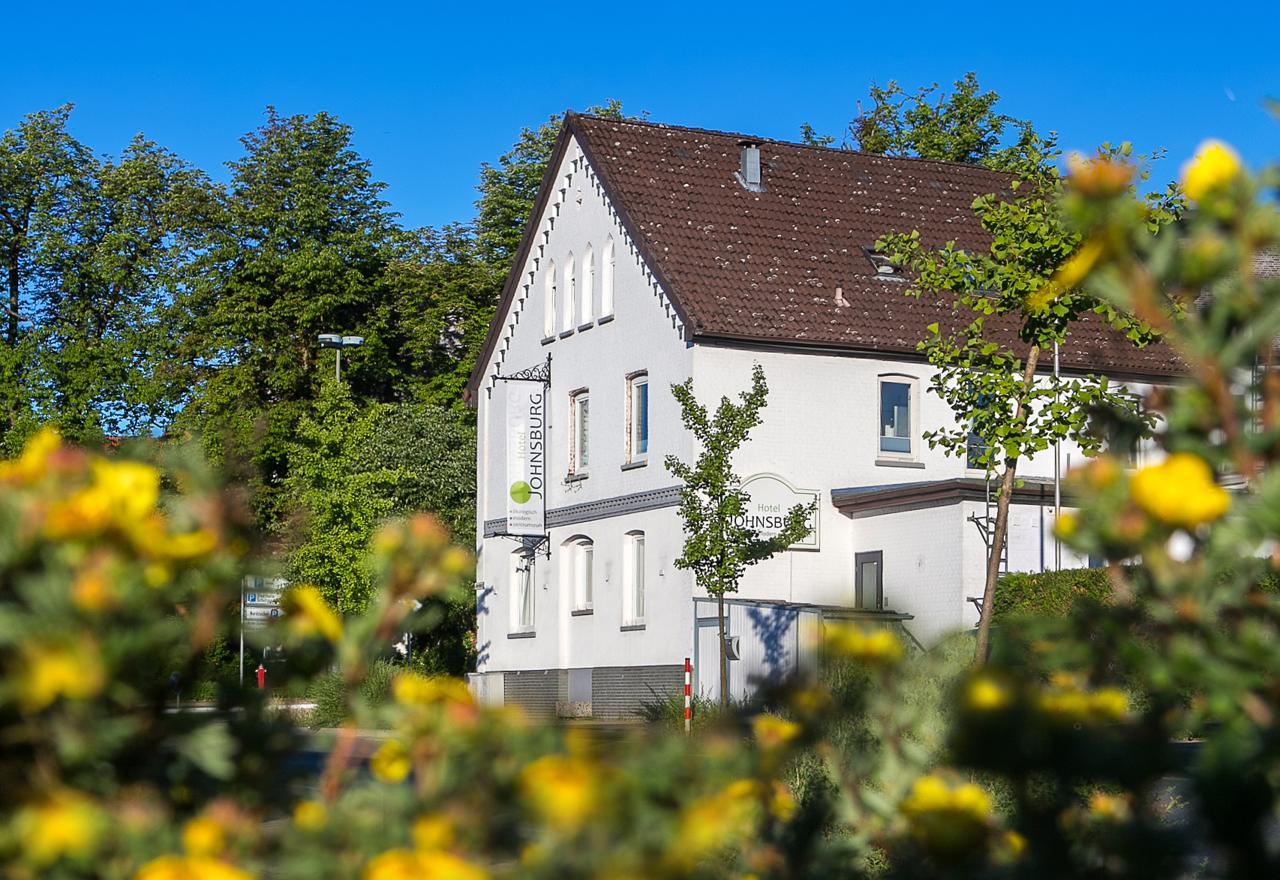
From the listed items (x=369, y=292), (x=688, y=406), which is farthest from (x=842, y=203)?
(x=369, y=292)

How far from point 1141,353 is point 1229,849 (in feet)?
119

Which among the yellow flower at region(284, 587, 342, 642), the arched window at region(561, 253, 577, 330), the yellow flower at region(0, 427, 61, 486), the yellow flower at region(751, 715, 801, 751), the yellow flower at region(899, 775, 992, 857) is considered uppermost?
the arched window at region(561, 253, 577, 330)

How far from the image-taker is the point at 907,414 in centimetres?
3553

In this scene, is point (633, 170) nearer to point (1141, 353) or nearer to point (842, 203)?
point (842, 203)

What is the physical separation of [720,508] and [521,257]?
1347 cm

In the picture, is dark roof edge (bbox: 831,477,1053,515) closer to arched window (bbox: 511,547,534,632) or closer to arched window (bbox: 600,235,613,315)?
arched window (bbox: 600,235,613,315)

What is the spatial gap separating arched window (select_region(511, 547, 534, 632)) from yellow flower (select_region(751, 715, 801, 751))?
120 ft

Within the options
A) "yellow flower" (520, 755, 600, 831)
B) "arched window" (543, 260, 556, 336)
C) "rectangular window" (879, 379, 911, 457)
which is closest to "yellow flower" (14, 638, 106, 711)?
"yellow flower" (520, 755, 600, 831)

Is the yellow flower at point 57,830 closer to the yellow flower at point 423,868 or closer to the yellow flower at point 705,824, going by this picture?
the yellow flower at point 423,868

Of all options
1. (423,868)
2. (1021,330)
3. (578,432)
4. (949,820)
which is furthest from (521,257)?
(423,868)

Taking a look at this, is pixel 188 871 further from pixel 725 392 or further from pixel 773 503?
pixel 773 503

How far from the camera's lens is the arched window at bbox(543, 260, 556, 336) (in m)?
39.2

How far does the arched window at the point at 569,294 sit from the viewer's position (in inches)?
1506

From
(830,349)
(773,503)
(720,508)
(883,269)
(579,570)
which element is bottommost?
(579,570)
